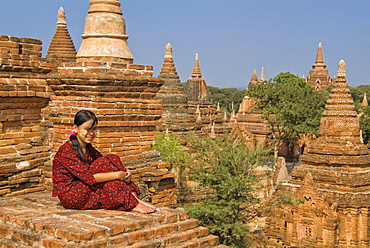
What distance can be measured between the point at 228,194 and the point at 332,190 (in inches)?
203

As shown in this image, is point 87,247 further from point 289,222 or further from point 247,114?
point 247,114

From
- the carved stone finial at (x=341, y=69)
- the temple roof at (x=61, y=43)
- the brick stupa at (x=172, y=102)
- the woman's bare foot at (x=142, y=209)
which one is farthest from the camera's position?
the brick stupa at (x=172, y=102)

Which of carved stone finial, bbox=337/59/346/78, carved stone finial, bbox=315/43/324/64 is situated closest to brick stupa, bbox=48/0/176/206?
carved stone finial, bbox=337/59/346/78

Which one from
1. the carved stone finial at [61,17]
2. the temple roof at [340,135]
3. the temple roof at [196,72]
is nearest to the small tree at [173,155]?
the temple roof at [340,135]

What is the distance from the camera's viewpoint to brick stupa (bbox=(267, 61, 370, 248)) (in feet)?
50.0

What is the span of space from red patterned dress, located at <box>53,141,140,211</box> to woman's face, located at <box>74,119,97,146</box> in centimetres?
13

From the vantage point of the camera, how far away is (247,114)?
119 feet

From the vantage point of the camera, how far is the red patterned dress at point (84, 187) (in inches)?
176

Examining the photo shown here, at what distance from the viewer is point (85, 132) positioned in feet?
15.3

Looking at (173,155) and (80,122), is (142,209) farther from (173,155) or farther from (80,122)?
(173,155)

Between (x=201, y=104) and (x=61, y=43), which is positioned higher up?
(x=61, y=43)

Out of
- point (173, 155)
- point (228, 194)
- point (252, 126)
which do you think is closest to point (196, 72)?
point (252, 126)

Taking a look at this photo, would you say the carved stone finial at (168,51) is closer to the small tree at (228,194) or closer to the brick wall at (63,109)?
the small tree at (228,194)

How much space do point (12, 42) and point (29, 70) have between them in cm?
37
